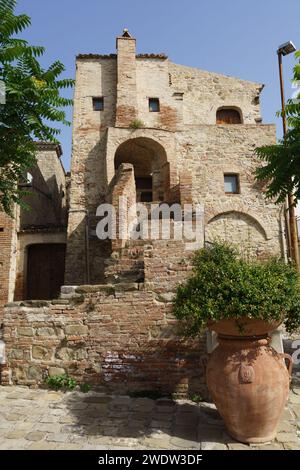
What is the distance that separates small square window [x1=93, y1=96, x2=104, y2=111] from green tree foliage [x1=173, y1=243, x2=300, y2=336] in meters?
12.2

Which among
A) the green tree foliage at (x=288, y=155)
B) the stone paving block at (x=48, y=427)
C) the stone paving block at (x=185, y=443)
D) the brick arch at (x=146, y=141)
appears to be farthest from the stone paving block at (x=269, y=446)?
the brick arch at (x=146, y=141)

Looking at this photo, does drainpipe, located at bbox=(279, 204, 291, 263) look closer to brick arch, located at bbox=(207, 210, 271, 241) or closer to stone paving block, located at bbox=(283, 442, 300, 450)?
brick arch, located at bbox=(207, 210, 271, 241)

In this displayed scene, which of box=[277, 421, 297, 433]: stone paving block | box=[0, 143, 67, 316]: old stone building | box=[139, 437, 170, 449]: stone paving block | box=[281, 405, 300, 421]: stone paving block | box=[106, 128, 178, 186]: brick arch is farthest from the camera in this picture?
box=[106, 128, 178, 186]: brick arch

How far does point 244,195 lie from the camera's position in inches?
518

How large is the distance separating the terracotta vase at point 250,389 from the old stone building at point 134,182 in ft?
6.04

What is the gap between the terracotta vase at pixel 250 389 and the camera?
3438mm

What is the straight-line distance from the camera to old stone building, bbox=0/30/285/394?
532 centimetres

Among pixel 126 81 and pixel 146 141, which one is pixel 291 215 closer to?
pixel 146 141

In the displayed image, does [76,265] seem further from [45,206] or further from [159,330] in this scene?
[159,330]

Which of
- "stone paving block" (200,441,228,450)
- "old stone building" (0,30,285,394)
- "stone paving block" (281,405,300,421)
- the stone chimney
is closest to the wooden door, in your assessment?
"old stone building" (0,30,285,394)

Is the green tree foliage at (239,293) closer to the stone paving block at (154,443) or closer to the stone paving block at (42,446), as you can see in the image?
the stone paving block at (154,443)

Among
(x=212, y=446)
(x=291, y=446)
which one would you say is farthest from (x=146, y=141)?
(x=291, y=446)

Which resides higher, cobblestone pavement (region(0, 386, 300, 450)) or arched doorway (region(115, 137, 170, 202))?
arched doorway (region(115, 137, 170, 202))

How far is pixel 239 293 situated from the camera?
11.7ft
